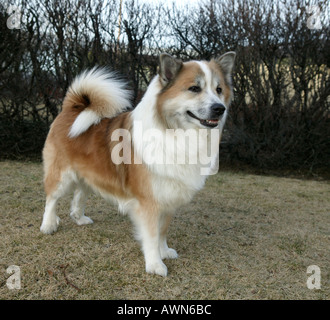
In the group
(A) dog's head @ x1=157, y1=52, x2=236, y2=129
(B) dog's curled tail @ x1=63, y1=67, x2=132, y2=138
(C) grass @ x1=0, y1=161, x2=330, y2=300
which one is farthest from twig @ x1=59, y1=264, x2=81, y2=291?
(A) dog's head @ x1=157, y1=52, x2=236, y2=129

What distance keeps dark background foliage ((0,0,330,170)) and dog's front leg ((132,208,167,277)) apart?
401 centimetres

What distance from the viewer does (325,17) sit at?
559 centimetres

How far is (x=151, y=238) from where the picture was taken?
235cm

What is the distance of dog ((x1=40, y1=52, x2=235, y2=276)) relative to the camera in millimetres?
2227

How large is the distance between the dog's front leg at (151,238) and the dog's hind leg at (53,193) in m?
0.85

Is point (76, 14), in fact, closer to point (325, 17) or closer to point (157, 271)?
point (325, 17)

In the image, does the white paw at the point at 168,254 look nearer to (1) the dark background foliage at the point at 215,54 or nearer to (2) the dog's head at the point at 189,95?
(2) the dog's head at the point at 189,95

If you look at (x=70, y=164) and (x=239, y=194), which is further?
(x=239, y=194)

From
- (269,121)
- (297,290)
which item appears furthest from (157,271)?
(269,121)

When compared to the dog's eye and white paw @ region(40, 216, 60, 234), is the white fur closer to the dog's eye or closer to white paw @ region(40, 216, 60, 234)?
white paw @ region(40, 216, 60, 234)

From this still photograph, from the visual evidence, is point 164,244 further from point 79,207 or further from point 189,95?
point 189,95

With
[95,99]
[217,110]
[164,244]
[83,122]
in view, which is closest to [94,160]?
[83,122]

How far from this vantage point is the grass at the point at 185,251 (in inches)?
84.6
